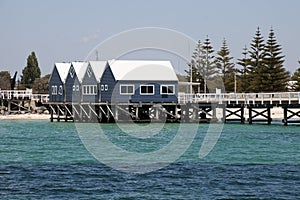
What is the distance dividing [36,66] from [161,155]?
91.3 m

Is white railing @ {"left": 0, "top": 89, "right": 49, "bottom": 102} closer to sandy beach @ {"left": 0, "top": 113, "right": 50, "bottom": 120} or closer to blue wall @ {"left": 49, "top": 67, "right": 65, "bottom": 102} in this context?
sandy beach @ {"left": 0, "top": 113, "right": 50, "bottom": 120}

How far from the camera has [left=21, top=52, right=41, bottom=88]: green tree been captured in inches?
4717

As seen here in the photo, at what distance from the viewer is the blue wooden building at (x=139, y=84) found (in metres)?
58.6

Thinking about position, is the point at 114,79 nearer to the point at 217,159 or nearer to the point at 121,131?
the point at 121,131

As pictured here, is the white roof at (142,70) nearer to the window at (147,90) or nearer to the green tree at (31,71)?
the window at (147,90)

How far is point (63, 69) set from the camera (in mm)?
70312

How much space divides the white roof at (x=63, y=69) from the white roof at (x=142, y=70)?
920 centimetres

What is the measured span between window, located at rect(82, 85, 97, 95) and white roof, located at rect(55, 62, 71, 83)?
5.33m

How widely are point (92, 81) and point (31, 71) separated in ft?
195

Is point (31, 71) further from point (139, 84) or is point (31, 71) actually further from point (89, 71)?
point (139, 84)

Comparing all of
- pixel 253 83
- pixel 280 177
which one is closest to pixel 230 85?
pixel 253 83

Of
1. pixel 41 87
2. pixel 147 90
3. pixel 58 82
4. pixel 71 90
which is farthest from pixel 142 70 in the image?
pixel 41 87

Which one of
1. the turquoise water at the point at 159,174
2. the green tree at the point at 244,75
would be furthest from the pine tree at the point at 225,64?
the turquoise water at the point at 159,174

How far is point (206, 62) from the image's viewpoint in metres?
98.5
